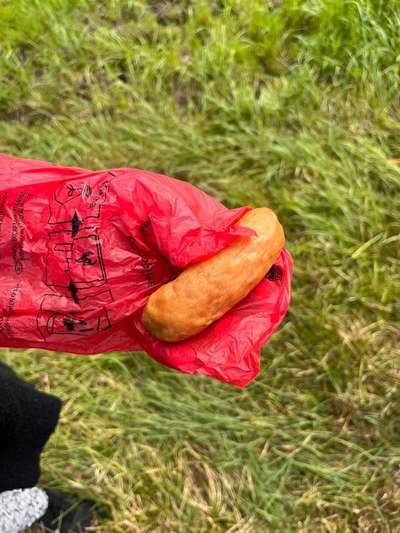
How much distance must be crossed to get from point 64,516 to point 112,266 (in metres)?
1.07

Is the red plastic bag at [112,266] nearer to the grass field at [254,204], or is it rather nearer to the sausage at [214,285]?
the sausage at [214,285]

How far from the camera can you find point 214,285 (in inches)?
44.6

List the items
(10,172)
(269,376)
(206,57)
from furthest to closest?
(206,57) < (269,376) < (10,172)

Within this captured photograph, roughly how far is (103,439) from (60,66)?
4.45 feet

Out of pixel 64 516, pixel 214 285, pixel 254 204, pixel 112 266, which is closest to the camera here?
pixel 214 285

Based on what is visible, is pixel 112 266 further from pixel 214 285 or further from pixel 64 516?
pixel 64 516

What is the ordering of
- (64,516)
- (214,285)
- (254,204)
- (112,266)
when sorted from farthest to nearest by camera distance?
(254,204)
(64,516)
(112,266)
(214,285)

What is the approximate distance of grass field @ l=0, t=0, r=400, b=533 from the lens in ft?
6.17

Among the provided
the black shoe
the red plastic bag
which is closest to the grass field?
the black shoe

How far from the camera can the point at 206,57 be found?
82.5 inches

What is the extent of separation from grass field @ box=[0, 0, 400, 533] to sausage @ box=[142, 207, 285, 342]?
32.2 inches

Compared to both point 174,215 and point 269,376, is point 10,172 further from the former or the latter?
point 269,376

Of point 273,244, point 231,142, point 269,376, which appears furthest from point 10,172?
point 269,376

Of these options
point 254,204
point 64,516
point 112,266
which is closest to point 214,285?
point 112,266
